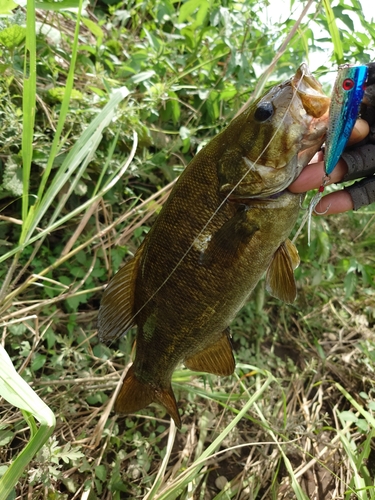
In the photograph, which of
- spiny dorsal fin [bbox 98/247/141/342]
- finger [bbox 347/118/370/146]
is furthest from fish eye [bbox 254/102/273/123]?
spiny dorsal fin [bbox 98/247/141/342]

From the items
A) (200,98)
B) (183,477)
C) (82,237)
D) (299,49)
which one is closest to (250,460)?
(183,477)

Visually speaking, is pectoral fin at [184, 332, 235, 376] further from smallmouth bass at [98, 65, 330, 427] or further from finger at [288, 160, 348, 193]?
finger at [288, 160, 348, 193]

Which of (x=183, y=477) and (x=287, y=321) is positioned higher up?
(x=183, y=477)

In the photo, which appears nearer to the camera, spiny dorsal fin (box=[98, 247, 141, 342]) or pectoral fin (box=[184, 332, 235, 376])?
spiny dorsal fin (box=[98, 247, 141, 342])

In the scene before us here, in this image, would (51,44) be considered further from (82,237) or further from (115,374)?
(115,374)

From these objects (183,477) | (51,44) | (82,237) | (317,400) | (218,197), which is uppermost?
(51,44)

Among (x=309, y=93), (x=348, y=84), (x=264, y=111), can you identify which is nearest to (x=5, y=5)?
(x=264, y=111)

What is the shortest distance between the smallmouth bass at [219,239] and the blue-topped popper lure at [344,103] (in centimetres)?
9

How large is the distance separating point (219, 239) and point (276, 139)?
0.41m

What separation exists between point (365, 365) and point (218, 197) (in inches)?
82.9

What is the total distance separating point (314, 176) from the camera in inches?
57.2

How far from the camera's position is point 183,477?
1.80 m

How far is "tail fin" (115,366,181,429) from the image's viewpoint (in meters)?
1.71

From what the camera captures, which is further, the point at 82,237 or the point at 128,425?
the point at 82,237
